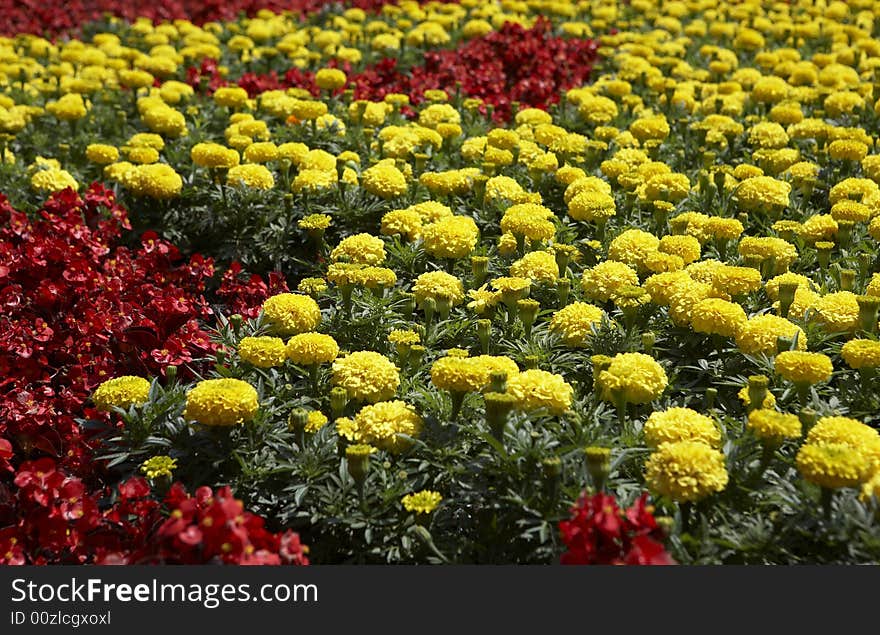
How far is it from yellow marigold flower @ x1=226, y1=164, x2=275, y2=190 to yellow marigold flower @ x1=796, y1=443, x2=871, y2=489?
3162 millimetres

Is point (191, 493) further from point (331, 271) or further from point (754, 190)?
point (754, 190)

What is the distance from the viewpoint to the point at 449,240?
13.9 ft

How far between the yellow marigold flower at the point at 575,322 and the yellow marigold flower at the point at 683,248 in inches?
25.4

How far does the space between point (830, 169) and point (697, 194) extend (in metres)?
0.89

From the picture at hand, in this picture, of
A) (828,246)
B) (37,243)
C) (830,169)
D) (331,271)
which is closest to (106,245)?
(37,243)

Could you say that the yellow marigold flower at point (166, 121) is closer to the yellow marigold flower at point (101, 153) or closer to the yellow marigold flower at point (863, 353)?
the yellow marigold flower at point (101, 153)

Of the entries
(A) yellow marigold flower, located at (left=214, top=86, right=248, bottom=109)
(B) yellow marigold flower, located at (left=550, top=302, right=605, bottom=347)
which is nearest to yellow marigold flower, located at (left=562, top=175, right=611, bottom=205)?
(B) yellow marigold flower, located at (left=550, top=302, right=605, bottom=347)

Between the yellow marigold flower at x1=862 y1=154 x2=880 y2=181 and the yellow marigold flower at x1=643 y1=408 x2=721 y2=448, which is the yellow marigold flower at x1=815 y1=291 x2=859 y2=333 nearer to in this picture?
the yellow marigold flower at x1=643 y1=408 x2=721 y2=448

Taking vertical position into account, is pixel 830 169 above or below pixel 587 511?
above

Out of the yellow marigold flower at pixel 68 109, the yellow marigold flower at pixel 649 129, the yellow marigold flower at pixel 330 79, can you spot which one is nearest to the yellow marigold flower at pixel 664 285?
the yellow marigold flower at pixel 649 129

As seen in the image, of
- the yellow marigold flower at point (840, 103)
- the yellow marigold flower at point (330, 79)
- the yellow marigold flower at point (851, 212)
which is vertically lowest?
the yellow marigold flower at point (851, 212)

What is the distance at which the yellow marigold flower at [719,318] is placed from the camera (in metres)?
3.44

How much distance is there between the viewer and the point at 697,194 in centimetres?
504

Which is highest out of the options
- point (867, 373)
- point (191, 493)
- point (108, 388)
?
point (867, 373)
